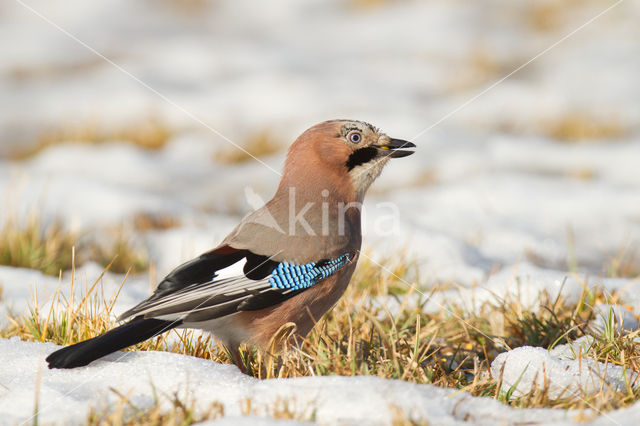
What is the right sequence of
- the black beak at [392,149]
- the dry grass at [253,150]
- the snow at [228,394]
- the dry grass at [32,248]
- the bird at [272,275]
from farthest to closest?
the dry grass at [253,150] < the dry grass at [32,248] < the black beak at [392,149] < the bird at [272,275] < the snow at [228,394]

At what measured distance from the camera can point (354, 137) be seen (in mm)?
4133

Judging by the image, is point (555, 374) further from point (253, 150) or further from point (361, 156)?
point (253, 150)

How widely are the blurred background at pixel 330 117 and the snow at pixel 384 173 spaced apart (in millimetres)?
45

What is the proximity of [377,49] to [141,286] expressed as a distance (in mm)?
10282

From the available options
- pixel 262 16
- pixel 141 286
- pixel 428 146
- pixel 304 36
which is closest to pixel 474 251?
pixel 141 286

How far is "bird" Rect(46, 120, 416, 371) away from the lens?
3.24m

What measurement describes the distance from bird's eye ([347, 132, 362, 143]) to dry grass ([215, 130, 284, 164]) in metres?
5.50

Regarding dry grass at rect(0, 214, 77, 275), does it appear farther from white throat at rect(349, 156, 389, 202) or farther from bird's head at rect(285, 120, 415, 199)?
white throat at rect(349, 156, 389, 202)

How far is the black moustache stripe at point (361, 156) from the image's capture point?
4105 millimetres

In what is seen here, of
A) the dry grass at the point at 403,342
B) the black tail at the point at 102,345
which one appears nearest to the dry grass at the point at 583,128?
the dry grass at the point at 403,342

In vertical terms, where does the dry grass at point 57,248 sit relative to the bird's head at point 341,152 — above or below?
below

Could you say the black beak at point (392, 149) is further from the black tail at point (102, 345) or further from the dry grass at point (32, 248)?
the dry grass at point (32, 248)

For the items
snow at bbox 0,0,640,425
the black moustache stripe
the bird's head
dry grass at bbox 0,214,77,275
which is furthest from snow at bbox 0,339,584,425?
dry grass at bbox 0,214,77,275

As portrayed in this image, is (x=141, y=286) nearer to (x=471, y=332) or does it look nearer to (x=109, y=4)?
(x=471, y=332)
